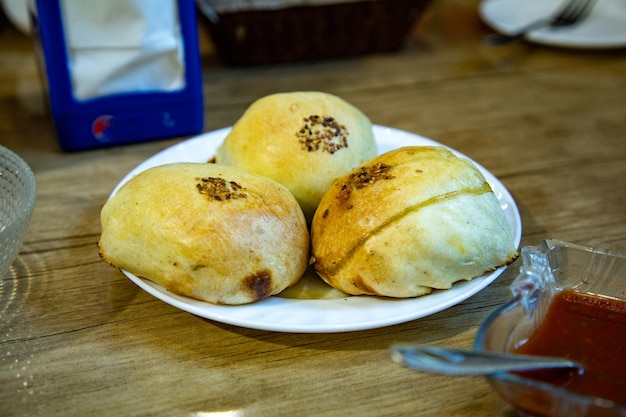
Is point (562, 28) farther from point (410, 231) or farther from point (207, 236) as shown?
point (207, 236)

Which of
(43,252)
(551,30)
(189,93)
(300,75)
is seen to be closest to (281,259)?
(43,252)

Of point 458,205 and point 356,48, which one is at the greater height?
point 458,205

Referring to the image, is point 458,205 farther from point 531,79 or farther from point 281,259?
point 531,79

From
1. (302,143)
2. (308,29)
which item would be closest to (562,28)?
(308,29)

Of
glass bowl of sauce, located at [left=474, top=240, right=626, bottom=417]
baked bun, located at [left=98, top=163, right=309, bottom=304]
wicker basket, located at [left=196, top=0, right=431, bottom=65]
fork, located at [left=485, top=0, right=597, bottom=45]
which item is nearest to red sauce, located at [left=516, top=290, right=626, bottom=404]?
glass bowl of sauce, located at [left=474, top=240, right=626, bottom=417]

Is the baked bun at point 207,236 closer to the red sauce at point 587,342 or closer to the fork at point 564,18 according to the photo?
the red sauce at point 587,342

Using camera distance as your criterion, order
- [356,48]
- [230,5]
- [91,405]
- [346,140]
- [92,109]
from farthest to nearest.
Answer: [356,48] → [230,5] → [92,109] → [346,140] → [91,405]

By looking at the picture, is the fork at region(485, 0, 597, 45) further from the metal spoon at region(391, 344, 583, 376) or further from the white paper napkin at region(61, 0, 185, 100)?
the metal spoon at region(391, 344, 583, 376)
